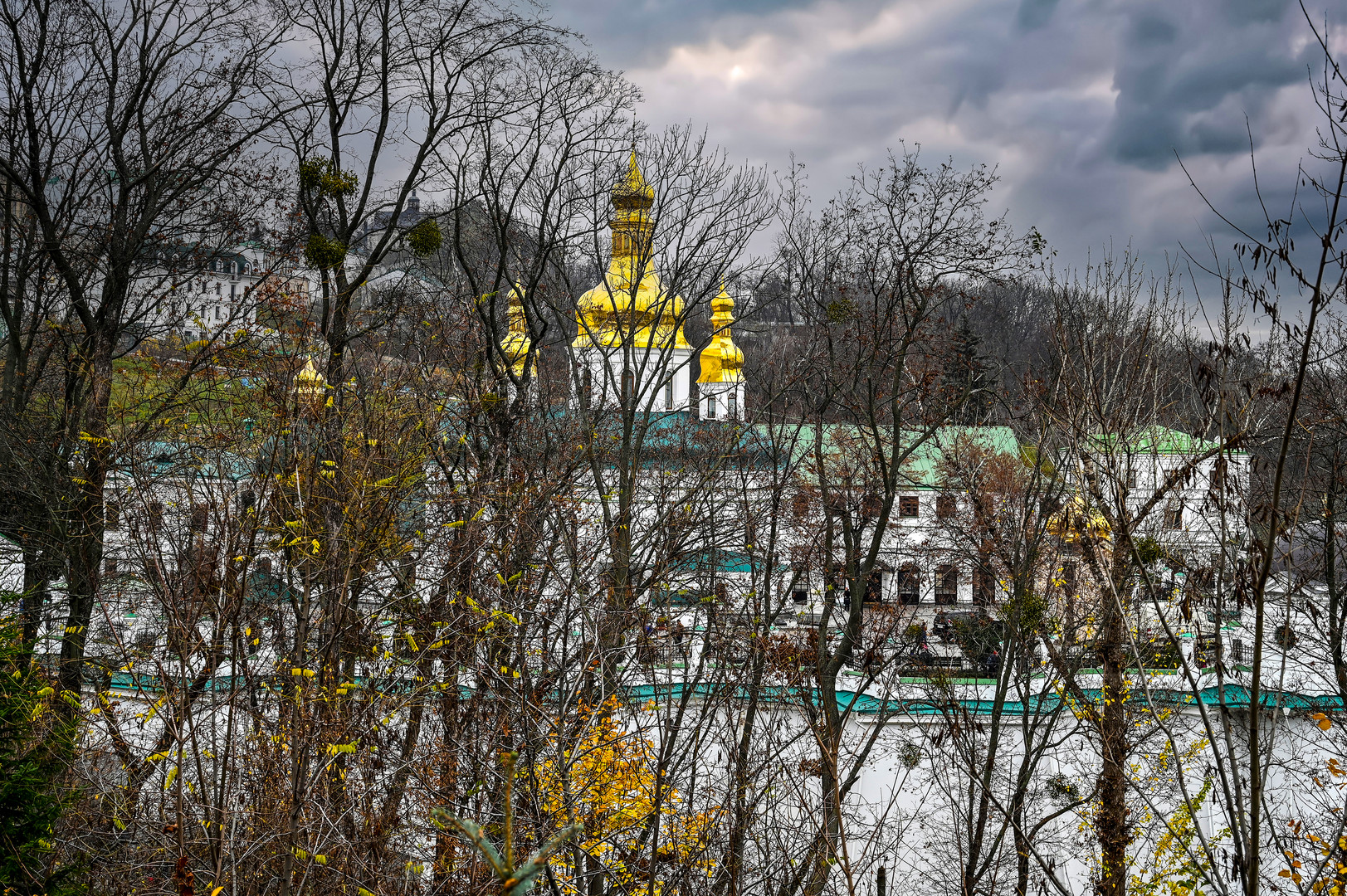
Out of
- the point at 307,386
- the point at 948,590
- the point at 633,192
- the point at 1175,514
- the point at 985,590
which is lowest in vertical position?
the point at 948,590

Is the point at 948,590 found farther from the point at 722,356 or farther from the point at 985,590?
the point at 985,590

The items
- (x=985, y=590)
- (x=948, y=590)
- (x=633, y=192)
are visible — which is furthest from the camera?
(x=948, y=590)

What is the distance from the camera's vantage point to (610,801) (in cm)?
959

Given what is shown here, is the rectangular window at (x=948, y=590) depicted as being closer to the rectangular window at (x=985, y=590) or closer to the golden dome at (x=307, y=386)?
the rectangular window at (x=985, y=590)

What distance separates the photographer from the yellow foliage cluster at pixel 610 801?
7461 mm

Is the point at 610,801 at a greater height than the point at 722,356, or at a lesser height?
lesser

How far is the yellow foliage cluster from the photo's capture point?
7.46 m

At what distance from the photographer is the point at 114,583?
1257 cm

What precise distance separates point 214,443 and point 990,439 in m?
24.7

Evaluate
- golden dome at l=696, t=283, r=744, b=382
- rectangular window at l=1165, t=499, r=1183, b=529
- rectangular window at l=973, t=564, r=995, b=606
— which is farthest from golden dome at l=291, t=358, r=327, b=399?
golden dome at l=696, t=283, r=744, b=382

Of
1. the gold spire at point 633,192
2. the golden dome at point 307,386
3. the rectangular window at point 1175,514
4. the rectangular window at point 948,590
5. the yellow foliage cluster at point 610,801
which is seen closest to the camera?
the yellow foliage cluster at point 610,801

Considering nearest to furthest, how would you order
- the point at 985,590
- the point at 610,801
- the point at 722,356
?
the point at 610,801, the point at 985,590, the point at 722,356

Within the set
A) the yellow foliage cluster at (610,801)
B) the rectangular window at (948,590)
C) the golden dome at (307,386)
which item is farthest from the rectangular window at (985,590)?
the golden dome at (307,386)

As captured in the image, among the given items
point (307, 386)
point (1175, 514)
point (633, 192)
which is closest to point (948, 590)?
point (633, 192)
